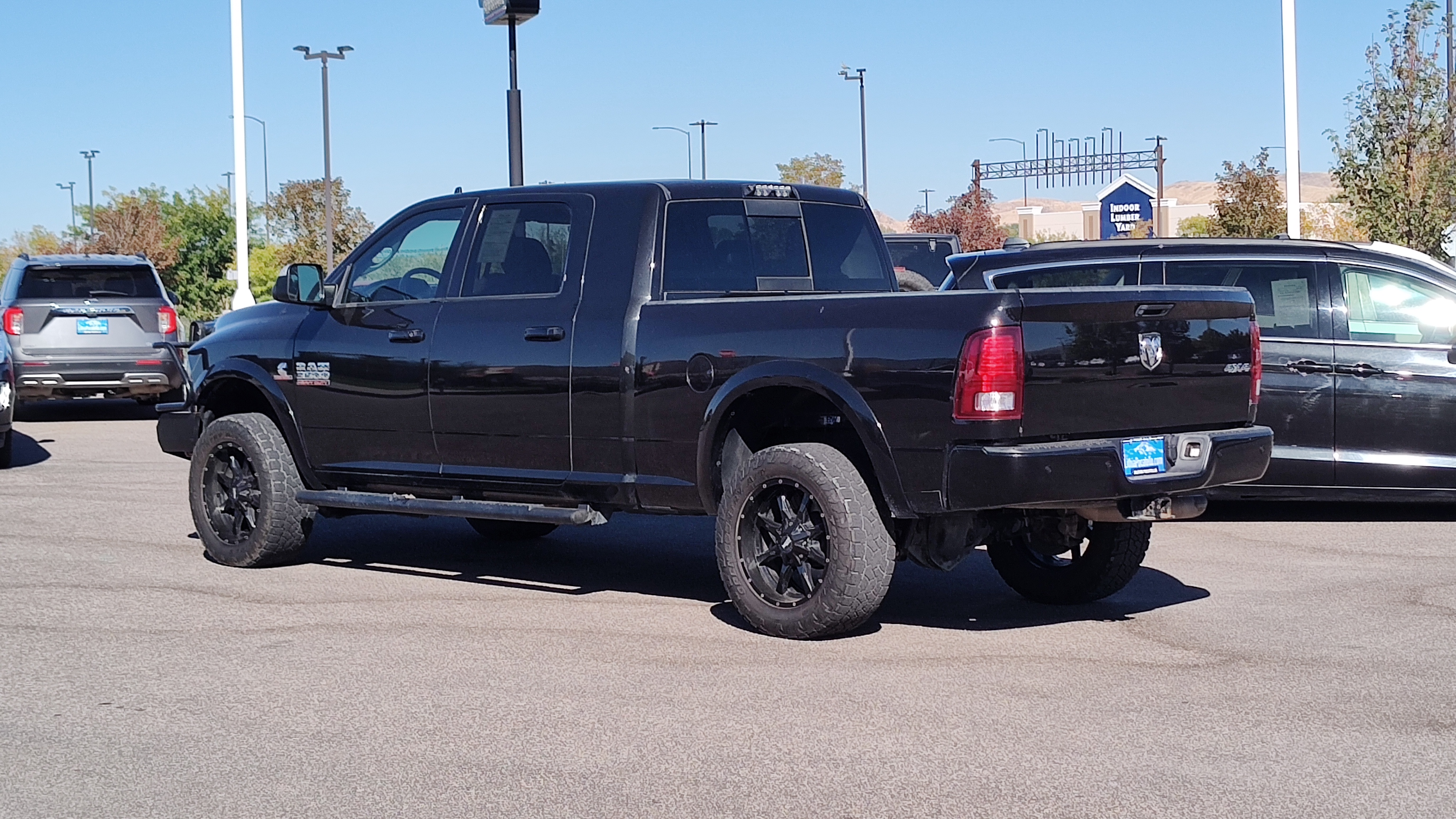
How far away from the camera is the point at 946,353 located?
644 cm

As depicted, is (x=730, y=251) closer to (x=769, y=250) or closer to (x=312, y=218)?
(x=769, y=250)

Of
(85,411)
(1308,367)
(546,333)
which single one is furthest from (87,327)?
(1308,367)

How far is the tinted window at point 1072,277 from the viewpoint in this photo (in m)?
11.0

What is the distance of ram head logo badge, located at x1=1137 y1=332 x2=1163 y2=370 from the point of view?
263 inches

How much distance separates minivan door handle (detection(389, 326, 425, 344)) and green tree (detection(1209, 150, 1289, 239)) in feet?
108

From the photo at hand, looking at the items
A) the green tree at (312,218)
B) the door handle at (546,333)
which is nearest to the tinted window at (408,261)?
the door handle at (546,333)

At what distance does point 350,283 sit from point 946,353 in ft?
12.5

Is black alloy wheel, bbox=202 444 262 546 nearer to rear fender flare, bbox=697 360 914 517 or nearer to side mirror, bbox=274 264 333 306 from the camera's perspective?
side mirror, bbox=274 264 333 306

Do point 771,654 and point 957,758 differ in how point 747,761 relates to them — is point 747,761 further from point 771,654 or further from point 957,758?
point 771,654

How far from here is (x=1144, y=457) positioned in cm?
664

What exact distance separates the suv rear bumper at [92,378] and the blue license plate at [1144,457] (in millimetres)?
14981

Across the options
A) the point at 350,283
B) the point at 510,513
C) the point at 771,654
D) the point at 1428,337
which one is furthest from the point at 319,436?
the point at 1428,337

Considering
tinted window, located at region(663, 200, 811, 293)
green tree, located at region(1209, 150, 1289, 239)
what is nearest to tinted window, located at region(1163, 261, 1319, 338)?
tinted window, located at region(663, 200, 811, 293)

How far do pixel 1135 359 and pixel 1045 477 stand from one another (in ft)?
2.22
